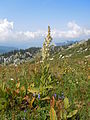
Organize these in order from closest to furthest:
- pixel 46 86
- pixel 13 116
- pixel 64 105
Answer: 1. pixel 13 116
2. pixel 64 105
3. pixel 46 86

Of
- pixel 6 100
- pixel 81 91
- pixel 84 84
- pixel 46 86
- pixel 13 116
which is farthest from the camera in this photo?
pixel 84 84

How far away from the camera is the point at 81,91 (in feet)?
25.5

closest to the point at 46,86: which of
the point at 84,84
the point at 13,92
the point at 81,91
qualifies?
the point at 13,92

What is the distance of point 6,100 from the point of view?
244 inches

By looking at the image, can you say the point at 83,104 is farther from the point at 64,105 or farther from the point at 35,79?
the point at 35,79

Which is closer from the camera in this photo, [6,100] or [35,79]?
[6,100]

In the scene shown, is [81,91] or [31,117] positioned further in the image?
[81,91]

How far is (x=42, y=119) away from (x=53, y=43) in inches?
85.0

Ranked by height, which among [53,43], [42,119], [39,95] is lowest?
[42,119]

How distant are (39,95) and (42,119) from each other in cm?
91

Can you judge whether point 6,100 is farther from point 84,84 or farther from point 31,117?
point 84,84

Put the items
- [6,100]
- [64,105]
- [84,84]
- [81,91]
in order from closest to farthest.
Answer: [64,105]
[6,100]
[81,91]
[84,84]

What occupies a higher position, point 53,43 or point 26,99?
point 53,43

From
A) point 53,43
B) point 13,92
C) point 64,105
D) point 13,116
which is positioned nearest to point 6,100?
point 13,92
